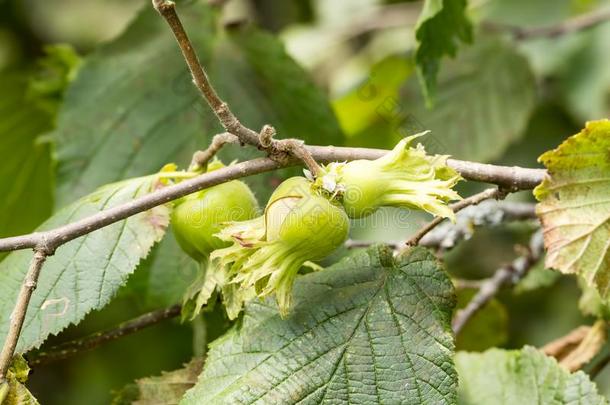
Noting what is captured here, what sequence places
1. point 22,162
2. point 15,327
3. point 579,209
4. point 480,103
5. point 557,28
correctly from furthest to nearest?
1. point 557,28
2. point 480,103
3. point 22,162
4. point 579,209
5. point 15,327

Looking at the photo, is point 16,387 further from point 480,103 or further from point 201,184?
point 480,103

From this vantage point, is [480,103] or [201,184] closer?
[201,184]

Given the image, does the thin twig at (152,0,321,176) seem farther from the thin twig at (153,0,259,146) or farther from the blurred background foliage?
the blurred background foliage

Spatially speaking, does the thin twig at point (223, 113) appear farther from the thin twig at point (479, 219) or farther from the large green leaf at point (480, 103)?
the large green leaf at point (480, 103)

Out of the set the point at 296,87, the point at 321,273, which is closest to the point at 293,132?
the point at 296,87

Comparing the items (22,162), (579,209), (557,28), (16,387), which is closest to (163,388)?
(16,387)

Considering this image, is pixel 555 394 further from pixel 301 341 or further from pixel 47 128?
pixel 47 128

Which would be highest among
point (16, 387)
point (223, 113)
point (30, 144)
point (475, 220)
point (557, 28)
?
point (557, 28)
